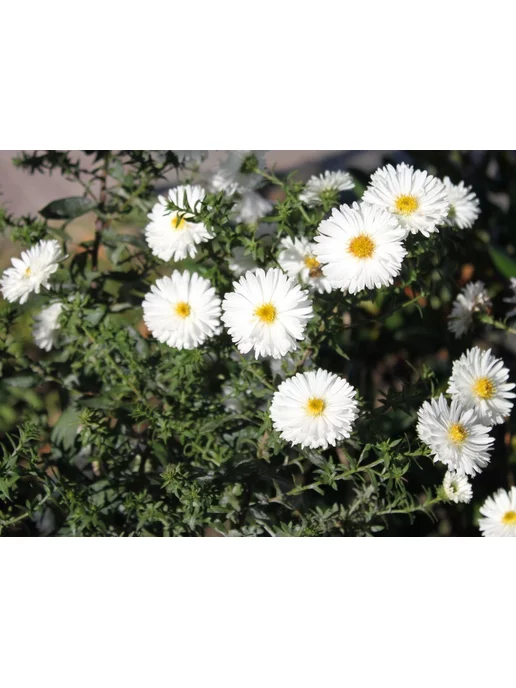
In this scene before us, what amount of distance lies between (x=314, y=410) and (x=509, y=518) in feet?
1.44

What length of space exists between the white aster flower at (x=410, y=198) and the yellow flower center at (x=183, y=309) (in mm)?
278

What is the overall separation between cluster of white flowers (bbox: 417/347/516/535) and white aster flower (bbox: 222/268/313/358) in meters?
0.19

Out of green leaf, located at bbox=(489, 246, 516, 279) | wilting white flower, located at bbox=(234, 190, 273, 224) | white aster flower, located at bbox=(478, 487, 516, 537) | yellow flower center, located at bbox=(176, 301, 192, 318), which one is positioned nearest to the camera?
yellow flower center, located at bbox=(176, 301, 192, 318)

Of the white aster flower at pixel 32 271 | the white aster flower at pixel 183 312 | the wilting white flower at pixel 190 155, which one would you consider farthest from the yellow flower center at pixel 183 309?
the wilting white flower at pixel 190 155

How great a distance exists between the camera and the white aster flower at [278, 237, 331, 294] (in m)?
0.96

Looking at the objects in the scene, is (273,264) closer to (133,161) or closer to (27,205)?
(133,161)

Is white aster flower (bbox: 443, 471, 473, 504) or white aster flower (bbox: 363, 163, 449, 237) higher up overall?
white aster flower (bbox: 363, 163, 449, 237)

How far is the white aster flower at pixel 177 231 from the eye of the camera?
0.92m

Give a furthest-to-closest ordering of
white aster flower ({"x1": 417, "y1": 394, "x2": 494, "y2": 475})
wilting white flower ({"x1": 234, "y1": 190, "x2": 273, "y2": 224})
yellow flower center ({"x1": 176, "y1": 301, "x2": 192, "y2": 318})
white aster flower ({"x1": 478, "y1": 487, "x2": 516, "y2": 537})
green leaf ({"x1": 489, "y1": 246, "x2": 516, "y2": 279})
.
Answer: green leaf ({"x1": 489, "y1": 246, "x2": 516, "y2": 279}) → wilting white flower ({"x1": 234, "y1": 190, "x2": 273, "y2": 224}) → white aster flower ({"x1": 478, "y1": 487, "x2": 516, "y2": 537}) → yellow flower center ({"x1": 176, "y1": 301, "x2": 192, "y2": 318}) → white aster flower ({"x1": 417, "y1": 394, "x2": 494, "y2": 475})

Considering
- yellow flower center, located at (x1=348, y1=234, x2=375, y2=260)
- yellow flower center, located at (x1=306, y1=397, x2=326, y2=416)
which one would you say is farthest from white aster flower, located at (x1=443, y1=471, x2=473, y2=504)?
yellow flower center, located at (x1=348, y1=234, x2=375, y2=260)

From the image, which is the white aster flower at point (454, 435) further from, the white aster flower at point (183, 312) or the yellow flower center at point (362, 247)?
the white aster flower at point (183, 312)

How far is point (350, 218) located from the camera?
0.85m

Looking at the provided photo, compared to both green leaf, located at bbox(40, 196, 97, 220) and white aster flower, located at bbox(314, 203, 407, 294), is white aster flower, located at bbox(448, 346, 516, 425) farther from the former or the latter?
green leaf, located at bbox(40, 196, 97, 220)

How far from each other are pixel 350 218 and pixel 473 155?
2.81 feet
